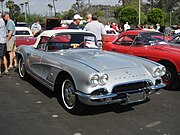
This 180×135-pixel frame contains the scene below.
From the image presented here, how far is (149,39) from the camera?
282 inches

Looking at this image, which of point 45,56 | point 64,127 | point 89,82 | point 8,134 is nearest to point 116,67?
point 89,82

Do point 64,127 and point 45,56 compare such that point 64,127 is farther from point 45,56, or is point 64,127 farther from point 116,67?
point 45,56

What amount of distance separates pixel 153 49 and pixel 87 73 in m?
3.10

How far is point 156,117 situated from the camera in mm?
4410

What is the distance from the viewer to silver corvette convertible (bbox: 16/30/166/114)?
4.09m

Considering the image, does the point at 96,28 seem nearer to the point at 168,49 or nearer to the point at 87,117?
the point at 168,49

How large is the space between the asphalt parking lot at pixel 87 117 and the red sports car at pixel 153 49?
572mm

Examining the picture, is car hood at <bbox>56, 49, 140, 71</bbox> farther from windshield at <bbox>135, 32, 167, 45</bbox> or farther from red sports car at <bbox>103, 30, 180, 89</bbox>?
windshield at <bbox>135, 32, 167, 45</bbox>

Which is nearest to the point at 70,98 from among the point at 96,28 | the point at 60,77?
the point at 60,77

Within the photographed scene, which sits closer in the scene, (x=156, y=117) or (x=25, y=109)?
(x=156, y=117)

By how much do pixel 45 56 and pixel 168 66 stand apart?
110 inches

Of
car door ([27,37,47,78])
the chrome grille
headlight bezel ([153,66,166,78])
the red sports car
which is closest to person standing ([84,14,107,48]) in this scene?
the red sports car

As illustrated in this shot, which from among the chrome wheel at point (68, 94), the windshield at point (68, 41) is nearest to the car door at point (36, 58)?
the windshield at point (68, 41)

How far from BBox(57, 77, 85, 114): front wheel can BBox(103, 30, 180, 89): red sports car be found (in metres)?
2.63
